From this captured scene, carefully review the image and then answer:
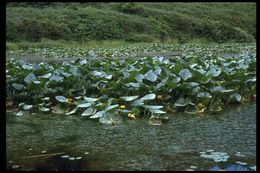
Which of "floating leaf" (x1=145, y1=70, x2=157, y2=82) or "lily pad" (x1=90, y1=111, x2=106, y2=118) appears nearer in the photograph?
"lily pad" (x1=90, y1=111, x2=106, y2=118)

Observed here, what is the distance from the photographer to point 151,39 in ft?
66.4

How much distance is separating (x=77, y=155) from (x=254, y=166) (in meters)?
1.09

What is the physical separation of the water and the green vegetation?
12.4 meters

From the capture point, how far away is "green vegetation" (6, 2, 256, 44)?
57.5 feet

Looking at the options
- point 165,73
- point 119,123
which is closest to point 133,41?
point 165,73

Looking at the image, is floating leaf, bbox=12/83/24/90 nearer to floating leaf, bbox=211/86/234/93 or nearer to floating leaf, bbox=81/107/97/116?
floating leaf, bbox=81/107/97/116

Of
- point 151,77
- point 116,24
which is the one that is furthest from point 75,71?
point 116,24

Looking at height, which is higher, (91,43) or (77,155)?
(91,43)

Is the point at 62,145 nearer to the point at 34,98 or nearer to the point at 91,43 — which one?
the point at 34,98

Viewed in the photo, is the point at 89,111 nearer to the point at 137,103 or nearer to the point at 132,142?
the point at 137,103

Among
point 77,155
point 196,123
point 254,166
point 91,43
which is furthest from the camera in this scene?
point 91,43

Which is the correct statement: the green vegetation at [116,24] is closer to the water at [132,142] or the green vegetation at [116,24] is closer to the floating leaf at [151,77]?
the floating leaf at [151,77]

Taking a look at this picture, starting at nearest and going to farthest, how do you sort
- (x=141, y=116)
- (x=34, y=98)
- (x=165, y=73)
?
1. (x=141, y=116)
2. (x=34, y=98)
3. (x=165, y=73)

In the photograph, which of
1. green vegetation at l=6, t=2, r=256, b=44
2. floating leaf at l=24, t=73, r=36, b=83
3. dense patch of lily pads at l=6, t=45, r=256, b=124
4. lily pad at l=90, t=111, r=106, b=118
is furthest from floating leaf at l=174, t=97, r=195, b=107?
green vegetation at l=6, t=2, r=256, b=44
